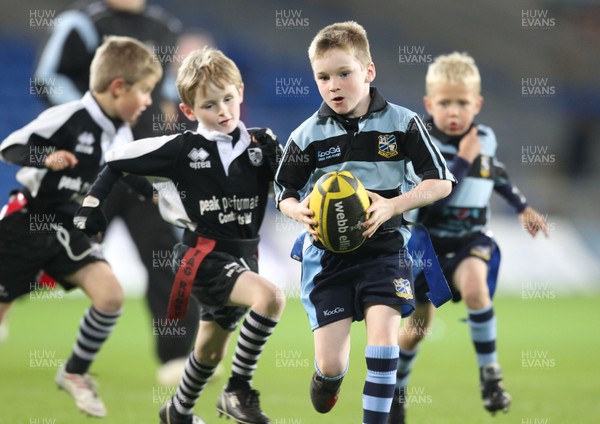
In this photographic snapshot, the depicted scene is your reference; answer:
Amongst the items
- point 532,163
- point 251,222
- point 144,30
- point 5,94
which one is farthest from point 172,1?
point 251,222

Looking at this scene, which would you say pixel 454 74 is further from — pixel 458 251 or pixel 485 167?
pixel 458 251

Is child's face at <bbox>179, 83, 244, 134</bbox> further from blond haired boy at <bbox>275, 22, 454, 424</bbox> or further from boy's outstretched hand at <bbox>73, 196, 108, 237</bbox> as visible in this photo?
boy's outstretched hand at <bbox>73, 196, 108, 237</bbox>

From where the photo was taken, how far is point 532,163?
61.5 ft

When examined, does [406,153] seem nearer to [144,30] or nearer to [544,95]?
[144,30]

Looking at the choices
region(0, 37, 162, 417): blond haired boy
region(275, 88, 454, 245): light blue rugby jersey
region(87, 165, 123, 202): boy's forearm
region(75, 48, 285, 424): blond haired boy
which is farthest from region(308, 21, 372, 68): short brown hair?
region(0, 37, 162, 417): blond haired boy

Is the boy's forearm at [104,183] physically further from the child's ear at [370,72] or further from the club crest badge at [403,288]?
the club crest badge at [403,288]

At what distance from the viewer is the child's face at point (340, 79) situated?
4.49 meters

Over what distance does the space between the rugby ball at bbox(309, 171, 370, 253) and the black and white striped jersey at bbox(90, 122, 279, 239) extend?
0.80 m

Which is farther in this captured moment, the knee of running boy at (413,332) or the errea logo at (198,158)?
the knee of running boy at (413,332)

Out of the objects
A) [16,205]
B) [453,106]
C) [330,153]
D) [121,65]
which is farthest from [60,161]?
[453,106]

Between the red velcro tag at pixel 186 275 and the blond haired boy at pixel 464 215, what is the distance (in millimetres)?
1544

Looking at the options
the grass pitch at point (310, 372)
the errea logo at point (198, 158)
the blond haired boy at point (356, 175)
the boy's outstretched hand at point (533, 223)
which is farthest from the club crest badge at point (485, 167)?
the errea logo at point (198, 158)

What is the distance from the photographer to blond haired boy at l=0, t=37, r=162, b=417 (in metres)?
5.87

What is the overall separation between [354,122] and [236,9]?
15.2m
